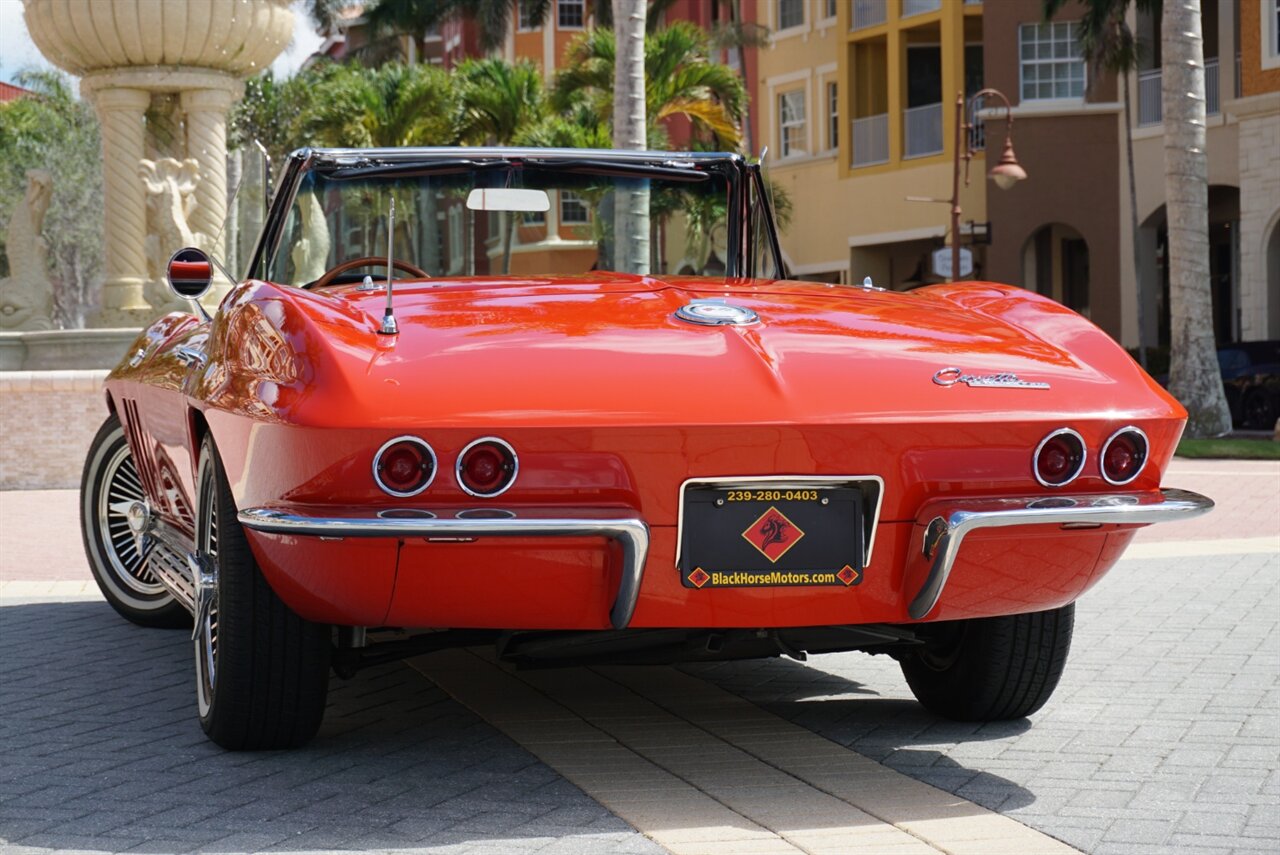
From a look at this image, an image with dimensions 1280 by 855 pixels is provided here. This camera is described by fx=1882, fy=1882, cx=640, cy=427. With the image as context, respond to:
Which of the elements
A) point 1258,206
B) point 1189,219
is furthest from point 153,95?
Result: point 1258,206

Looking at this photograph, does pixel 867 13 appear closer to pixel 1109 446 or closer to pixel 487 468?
pixel 1109 446

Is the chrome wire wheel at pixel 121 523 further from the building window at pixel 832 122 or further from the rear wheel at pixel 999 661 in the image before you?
the building window at pixel 832 122

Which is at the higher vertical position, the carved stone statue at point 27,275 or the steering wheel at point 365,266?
the carved stone statue at point 27,275

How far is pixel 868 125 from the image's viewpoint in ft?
142

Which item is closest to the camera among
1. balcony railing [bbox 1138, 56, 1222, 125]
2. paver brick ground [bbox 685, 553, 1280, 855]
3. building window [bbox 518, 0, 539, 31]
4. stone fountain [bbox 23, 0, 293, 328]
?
paver brick ground [bbox 685, 553, 1280, 855]

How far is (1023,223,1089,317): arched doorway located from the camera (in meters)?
40.8

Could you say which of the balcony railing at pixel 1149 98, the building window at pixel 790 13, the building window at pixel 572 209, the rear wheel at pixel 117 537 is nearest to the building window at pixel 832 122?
the building window at pixel 790 13

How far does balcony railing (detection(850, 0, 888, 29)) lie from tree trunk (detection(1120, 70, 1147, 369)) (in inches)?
277

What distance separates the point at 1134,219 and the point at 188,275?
107ft

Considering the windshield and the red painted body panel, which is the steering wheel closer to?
the windshield

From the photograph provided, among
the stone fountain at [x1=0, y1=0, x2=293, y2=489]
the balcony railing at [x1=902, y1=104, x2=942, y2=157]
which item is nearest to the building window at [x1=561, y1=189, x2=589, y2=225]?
the stone fountain at [x1=0, y1=0, x2=293, y2=489]

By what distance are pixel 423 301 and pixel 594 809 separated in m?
1.33

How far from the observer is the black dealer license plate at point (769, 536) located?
4.07 meters

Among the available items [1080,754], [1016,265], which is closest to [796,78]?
[1016,265]
